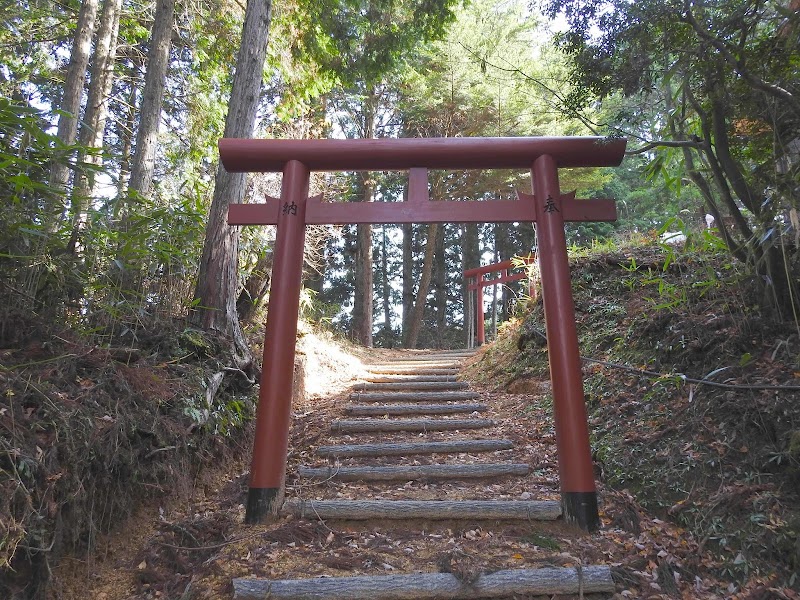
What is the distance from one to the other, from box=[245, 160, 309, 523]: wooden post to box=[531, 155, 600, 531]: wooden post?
1.83m

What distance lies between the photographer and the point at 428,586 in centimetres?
247

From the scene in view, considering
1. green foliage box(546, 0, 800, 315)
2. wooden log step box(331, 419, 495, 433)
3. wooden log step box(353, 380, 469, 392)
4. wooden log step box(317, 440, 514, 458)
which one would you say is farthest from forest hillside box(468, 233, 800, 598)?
wooden log step box(353, 380, 469, 392)

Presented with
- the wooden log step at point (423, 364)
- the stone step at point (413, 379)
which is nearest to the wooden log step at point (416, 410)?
the stone step at point (413, 379)

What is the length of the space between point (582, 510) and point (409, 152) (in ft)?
9.07

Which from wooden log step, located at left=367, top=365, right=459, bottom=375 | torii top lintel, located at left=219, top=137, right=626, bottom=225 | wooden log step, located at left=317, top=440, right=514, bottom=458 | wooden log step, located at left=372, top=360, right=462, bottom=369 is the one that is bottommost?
wooden log step, located at left=317, top=440, right=514, bottom=458

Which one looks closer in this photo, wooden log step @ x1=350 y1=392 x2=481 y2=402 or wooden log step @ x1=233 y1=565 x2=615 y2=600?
wooden log step @ x1=233 y1=565 x2=615 y2=600

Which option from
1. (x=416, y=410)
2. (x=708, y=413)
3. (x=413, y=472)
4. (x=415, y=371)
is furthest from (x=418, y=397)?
(x=708, y=413)

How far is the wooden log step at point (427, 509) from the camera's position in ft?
10.4

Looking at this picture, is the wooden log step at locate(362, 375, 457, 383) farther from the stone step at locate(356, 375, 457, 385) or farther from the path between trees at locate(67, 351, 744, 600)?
the path between trees at locate(67, 351, 744, 600)

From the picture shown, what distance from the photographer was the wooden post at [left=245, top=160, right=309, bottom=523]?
323 centimetres

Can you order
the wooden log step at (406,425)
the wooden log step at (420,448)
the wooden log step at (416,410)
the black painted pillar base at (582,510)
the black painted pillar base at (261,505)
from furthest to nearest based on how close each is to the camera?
the wooden log step at (416,410)
the wooden log step at (406,425)
the wooden log step at (420,448)
the black painted pillar base at (261,505)
the black painted pillar base at (582,510)

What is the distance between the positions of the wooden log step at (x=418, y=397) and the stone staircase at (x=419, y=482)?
13 millimetres

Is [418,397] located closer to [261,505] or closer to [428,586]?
[261,505]

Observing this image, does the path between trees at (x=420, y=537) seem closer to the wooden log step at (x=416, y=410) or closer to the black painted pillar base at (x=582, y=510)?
the black painted pillar base at (x=582, y=510)
